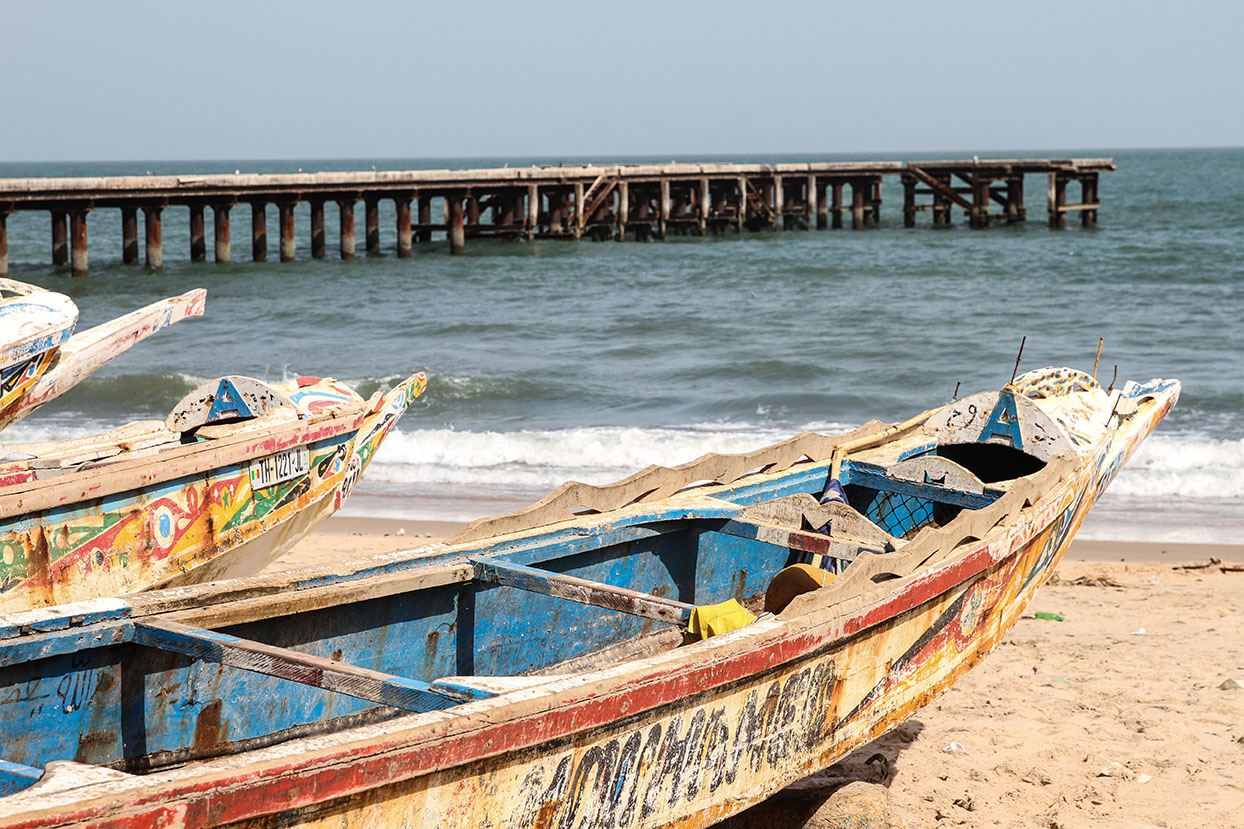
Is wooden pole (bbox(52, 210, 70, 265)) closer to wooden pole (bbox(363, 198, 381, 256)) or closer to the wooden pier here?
the wooden pier

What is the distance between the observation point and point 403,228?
3053 centimetres

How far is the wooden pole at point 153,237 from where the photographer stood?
26781mm

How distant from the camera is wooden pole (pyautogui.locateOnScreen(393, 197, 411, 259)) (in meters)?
30.3

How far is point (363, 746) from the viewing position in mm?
2924

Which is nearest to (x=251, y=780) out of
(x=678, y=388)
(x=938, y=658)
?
(x=938, y=658)

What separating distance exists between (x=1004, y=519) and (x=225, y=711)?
3.16 m

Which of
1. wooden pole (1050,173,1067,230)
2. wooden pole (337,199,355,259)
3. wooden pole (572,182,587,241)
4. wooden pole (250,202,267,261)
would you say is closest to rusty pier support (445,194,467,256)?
wooden pole (337,199,355,259)

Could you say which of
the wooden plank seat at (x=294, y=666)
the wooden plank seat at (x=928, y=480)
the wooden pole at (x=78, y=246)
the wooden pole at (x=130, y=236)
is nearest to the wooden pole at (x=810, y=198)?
the wooden pole at (x=130, y=236)

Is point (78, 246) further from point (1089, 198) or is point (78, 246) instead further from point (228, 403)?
point (1089, 198)

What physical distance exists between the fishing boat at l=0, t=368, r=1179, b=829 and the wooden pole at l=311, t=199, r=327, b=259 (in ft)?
82.5

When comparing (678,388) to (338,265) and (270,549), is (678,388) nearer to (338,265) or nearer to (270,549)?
(270,549)

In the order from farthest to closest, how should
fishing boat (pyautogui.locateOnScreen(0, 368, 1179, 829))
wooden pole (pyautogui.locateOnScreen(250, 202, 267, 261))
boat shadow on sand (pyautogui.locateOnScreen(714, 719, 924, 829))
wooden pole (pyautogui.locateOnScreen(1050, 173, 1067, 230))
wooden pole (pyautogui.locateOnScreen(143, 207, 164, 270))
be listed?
1. wooden pole (pyautogui.locateOnScreen(1050, 173, 1067, 230))
2. wooden pole (pyautogui.locateOnScreen(250, 202, 267, 261))
3. wooden pole (pyautogui.locateOnScreen(143, 207, 164, 270))
4. boat shadow on sand (pyautogui.locateOnScreen(714, 719, 924, 829))
5. fishing boat (pyautogui.locateOnScreen(0, 368, 1179, 829))

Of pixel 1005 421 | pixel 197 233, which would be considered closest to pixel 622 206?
Result: pixel 197 233

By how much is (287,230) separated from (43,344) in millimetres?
21169
